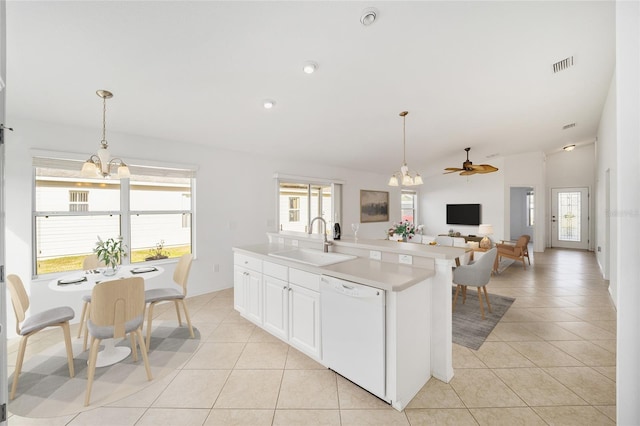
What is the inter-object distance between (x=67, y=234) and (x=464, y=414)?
14.8ft

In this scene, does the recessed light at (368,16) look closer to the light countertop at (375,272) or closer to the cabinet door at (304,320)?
the light countertop at (375,272)

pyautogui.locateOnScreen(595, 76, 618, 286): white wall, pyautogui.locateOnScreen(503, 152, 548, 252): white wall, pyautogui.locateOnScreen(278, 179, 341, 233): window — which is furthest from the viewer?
pyautogui.locateOnScreen(503, 152, 548, 252): white wall

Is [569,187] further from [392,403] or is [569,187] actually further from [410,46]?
[392,403]

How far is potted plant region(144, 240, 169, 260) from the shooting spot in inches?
146

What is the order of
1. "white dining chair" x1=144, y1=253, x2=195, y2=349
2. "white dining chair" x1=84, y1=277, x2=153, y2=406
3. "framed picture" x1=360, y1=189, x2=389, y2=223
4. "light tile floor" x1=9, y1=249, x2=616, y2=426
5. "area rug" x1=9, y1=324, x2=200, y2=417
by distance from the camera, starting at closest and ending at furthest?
1. "light tile floor" x1=9, y1=249, x2=616, y2=426
2. "area rug" x1=9, y1=324, x2=200, y2=417
3. "white dining chair" x1=84, y1=277, x2=153, y2=406
4. "white dining chair" x1=144, y1=253, x2=195, y2=349
5. "framed picture" x1=360, y1=189, x2=389, y2=223

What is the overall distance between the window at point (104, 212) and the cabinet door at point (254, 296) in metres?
1.74

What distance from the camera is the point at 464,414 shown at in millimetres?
1643

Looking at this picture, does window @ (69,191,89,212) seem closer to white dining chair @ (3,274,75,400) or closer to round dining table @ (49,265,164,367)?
round dining table @ (49,265,164,367)

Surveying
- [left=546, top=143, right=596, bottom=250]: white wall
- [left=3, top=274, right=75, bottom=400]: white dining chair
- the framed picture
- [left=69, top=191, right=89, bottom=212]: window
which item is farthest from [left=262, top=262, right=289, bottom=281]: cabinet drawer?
[left=546, top=143, right=596, bottom=250]: white wall

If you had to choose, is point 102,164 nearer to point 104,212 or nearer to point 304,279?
point 104,212

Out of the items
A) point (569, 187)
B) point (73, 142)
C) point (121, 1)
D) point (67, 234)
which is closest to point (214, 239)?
point (67, 234)

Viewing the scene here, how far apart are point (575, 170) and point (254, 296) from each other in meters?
10.3

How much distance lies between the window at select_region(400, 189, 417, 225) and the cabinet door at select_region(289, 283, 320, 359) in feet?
23.8

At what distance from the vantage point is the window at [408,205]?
8.87 metres
